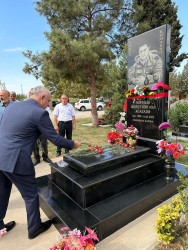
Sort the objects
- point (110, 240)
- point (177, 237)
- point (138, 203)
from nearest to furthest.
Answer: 1. point (177, 237)
2. point (110, 240)
3. point (138, 203)

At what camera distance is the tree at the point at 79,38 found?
26.9 ft

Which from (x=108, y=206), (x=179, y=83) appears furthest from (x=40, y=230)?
(x=179, y=83)

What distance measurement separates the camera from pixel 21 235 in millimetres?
2086

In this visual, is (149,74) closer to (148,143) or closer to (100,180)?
(148,143)

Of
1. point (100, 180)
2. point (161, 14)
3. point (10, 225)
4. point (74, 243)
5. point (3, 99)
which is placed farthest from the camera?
point (161, 14)

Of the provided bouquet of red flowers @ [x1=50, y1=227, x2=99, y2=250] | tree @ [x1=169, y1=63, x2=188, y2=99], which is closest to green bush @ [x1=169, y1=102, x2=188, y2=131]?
bouquet of red flowers @ [x1=50, y1=227, x2=99, y2=250]

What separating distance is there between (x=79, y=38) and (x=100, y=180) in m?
8.85

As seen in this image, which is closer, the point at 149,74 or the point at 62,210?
the point at 62,210

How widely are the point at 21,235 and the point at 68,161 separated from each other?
1.22 metres

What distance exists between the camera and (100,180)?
239 centimetres

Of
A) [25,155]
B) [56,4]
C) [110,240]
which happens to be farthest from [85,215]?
[56,4]

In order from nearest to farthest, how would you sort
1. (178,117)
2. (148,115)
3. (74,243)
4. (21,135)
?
(74,243) < (21,135) < (148,115) < (178,117)

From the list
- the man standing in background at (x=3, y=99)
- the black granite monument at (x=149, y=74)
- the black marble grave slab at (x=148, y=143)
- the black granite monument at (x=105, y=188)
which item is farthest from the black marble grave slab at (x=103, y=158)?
the man standing in background at (x=3, y=99)

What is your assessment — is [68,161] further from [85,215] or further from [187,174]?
[187,174]
